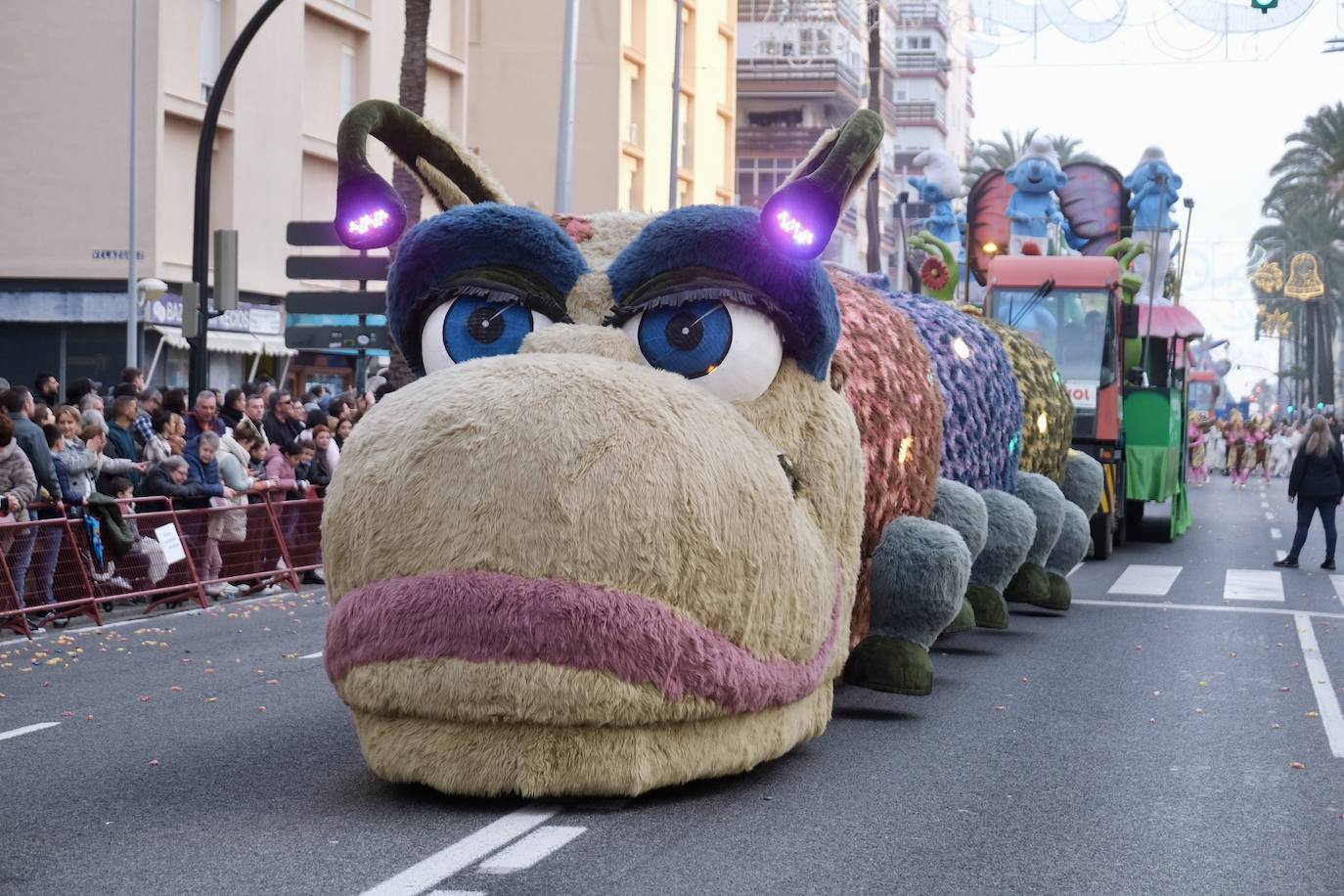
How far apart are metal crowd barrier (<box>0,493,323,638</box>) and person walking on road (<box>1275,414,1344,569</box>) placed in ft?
34.4

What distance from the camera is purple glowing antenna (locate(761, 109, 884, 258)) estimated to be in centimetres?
719

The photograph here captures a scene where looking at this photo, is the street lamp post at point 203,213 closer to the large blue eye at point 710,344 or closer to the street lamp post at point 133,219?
the street lamp post at point 133,219

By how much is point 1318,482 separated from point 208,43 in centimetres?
2115

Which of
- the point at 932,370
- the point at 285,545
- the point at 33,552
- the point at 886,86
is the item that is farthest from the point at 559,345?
the point at 886,86

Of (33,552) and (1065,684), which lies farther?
(33,552)

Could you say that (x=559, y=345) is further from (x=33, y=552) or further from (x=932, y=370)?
(x=33, y=552)

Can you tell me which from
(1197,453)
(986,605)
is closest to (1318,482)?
(986,605)

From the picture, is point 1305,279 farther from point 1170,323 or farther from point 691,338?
point 691,338

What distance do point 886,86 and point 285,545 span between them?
69834 millimetres

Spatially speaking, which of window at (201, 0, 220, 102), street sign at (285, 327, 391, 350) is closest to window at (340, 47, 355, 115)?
window at (201, 0, 220, 102)

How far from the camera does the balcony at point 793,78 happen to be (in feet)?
223

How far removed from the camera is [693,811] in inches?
267

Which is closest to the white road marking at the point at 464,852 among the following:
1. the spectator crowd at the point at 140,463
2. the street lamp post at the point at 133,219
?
the spectator crowd at the point at 140,463

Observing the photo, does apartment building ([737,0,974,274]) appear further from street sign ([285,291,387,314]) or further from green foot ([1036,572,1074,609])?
green foot ([1036,572,1074,609])
